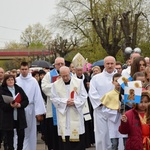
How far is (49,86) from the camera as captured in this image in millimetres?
10977

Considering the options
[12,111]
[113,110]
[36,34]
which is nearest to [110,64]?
[113,110]

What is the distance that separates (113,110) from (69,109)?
3.12ft

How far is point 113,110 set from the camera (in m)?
9.52

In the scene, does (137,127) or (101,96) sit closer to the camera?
(137,127)

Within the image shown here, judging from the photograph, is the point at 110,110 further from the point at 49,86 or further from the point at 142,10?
the point at 142,10

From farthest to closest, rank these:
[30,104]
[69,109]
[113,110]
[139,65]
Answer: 1. [30,104]
2. [69,109]
3. [113,110]
4. [139,65]

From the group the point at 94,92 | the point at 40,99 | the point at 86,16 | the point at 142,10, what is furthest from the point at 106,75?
the point at 86,16

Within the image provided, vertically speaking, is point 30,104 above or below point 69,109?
above

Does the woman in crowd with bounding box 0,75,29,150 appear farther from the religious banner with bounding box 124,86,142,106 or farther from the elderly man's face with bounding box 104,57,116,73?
the religious banner with bounding box 124,86,142,106

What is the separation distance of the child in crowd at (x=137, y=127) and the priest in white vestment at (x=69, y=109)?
115 inches

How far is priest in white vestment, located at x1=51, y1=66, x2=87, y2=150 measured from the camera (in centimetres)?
995

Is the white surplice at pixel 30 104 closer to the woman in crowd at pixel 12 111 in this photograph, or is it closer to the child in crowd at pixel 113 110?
the woman in crowd at pixel 12 111

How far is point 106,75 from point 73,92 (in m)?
0.73

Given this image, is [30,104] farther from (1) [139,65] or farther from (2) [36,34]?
(2) [36,34]
